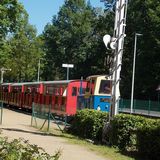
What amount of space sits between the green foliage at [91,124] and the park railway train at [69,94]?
181 inches

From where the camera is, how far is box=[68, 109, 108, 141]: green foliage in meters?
18.7

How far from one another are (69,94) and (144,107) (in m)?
25.2

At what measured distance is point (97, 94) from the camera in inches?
1186

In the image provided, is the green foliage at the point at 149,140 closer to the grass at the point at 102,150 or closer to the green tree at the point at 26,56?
the grass at the point at 102,150

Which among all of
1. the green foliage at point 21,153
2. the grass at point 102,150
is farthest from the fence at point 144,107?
the green foliage at point 21,153

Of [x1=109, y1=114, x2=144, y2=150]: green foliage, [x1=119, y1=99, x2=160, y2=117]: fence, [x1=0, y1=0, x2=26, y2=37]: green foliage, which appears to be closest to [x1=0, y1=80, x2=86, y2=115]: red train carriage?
[x1=0, y1=0, x2=26, y2=37]: green foliage

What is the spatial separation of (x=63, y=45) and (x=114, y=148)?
97.4 m

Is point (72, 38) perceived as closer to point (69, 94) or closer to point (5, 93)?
point (5, 93)

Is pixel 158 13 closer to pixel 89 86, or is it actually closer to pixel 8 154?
pixel 89 86

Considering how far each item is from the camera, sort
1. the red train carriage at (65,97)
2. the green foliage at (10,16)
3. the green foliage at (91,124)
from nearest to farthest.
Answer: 1. the green foliage at (91,124)
2. the red train carriage at (65,97)
3. the green foliage at (10,16)

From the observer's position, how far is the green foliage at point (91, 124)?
61.5ft

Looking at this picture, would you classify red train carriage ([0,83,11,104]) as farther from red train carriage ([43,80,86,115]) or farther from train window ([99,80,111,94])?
train window ([99,80,111,94])

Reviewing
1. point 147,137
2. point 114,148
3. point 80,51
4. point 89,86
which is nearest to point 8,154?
point 147,137

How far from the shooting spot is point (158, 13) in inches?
3002
